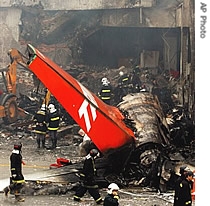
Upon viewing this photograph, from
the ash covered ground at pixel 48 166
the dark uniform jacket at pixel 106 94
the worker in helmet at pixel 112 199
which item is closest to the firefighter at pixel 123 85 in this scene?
the dark uniform jacket at pixel 106 94

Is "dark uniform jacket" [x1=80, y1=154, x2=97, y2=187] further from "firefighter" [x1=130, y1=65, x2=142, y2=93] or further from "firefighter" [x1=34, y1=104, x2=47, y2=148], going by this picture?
"firefighter" [x1=130, y1=65, x2=142, y2=93]

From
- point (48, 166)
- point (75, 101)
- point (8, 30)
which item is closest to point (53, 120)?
point (48, 166)

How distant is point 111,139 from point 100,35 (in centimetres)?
1231

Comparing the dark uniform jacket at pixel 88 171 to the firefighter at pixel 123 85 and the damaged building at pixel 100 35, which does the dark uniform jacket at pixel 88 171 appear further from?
the damaged building at pixel 100 35

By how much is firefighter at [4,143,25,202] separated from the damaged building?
388 inches

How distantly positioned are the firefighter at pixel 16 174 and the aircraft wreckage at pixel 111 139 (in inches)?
26.7

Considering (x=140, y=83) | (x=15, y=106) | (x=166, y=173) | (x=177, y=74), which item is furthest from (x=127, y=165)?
(x=177, y=74)

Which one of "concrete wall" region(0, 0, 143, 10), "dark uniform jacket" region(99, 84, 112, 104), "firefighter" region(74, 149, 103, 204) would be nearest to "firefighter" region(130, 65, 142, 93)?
"dark uniform jacket" region(99, 84, 112, 104)

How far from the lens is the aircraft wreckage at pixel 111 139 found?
838 cm

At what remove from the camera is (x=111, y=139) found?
8664mm

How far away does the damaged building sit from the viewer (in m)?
18.9

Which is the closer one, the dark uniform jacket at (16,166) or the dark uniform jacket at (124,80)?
the dark uniform jacket at (16,166)

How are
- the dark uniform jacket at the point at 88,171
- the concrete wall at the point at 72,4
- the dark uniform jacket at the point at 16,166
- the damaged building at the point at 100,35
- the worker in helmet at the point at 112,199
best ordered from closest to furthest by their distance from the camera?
the worker in helmet at the point at 112,199 → the dark uniform jacket at the point at 88,171 → the dark uniform jacket at the point at 16,166 → the damaged building at the point at 100,35 → the concrete wall at the point at 72,4

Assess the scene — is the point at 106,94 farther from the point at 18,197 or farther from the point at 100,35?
the point at 100,35
